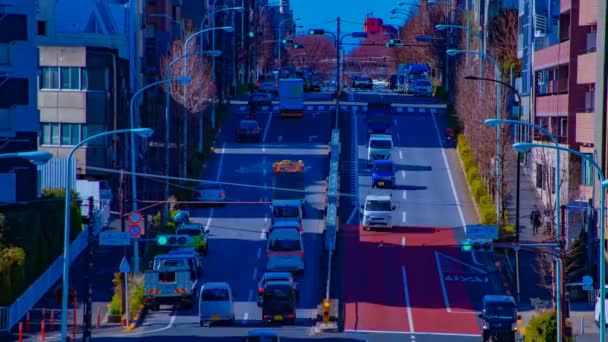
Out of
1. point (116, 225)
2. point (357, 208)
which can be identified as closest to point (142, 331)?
point (116, 225)

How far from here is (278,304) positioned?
48.4 meters

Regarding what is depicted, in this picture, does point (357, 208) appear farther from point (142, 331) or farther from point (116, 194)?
point (142, 331)

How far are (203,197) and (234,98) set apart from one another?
5315 centimetres

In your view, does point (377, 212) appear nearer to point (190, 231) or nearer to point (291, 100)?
point (190, 231)

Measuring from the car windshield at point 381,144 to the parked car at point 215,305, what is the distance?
1519 inches

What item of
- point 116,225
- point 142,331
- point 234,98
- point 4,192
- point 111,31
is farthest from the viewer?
point 234,98

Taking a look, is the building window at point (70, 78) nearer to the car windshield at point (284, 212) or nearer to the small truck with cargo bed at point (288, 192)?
the small truck with cargo bed at point (288, 192)

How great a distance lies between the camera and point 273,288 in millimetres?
48281

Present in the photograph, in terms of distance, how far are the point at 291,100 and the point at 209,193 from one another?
36.1 m

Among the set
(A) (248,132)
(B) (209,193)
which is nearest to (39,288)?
(B) (209,193)

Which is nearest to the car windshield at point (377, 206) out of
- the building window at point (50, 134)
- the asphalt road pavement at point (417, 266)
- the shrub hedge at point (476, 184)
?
the asphalt road pavement at point (417, 266)

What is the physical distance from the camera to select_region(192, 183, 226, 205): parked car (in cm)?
7100

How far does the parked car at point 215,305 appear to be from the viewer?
47781 millimetres

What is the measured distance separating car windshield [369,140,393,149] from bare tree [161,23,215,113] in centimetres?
1145
